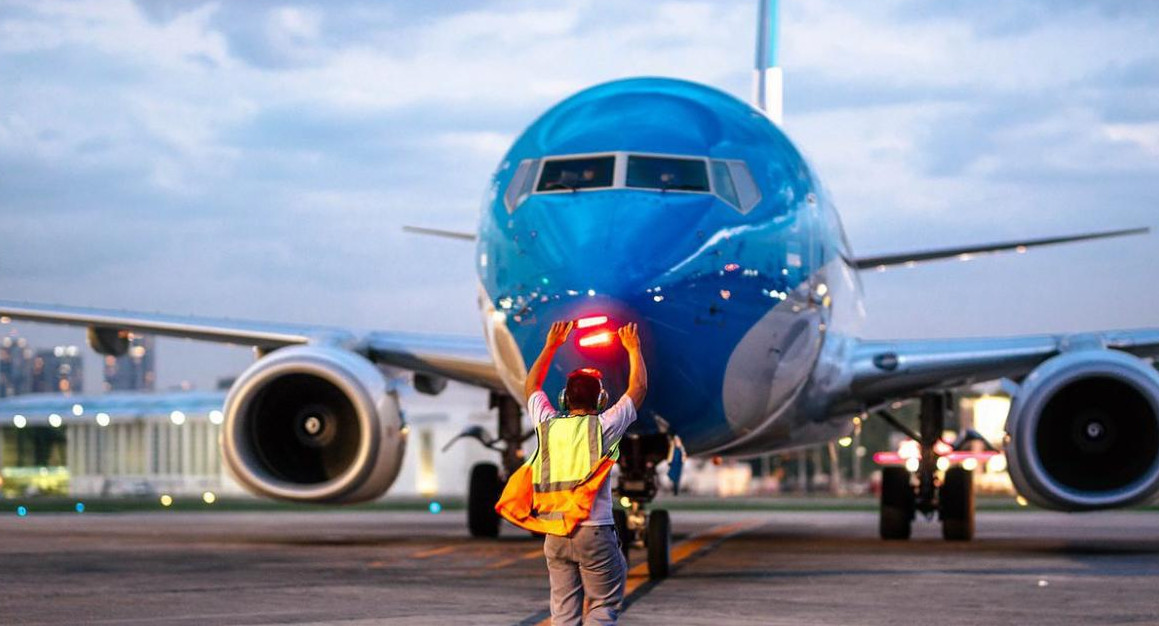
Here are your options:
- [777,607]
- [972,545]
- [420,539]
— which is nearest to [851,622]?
[777,607]

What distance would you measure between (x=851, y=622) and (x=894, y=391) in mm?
7389

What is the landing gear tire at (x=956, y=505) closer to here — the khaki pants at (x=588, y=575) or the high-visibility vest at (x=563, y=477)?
the high-visibility vest at (x=563, y=477)

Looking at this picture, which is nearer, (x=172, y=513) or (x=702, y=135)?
(x=702, y=135)

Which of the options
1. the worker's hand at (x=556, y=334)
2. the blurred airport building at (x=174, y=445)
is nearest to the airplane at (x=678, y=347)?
the worker's hand at (x=556, y=334)

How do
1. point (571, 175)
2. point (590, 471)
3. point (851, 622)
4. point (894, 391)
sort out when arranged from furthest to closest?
1. point (894, 391)
2. point (571, 175)
3. point (851, 622)
4. point (590, 471)

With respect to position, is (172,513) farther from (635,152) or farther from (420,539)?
(635,152)

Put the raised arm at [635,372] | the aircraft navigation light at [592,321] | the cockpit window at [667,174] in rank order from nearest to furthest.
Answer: the raised arm at [635,372]
the aircraft navigation light at [592,321]
the cockpit window at [667,174]

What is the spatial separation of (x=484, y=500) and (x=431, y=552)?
3177mm

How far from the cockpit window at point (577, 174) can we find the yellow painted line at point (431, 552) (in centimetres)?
474

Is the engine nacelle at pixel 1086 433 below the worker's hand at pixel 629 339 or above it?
below

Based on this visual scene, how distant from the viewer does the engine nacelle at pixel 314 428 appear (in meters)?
16.8

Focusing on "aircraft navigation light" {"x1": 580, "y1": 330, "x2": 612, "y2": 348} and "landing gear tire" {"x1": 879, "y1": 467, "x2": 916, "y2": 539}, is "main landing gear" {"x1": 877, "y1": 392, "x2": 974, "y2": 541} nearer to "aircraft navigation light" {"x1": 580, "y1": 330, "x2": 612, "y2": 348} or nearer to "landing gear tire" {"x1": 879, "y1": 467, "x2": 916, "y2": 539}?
"landing gear tire" {"x1": 879, "y1": 467, "x2": 916, "y2": 539}

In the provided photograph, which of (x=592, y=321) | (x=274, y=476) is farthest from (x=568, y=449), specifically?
(x=274, y=476)

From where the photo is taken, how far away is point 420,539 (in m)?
19.9
